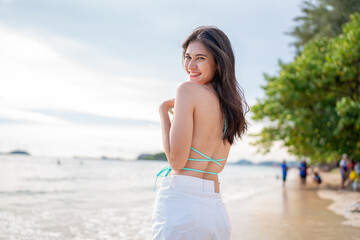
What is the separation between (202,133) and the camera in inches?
71.4

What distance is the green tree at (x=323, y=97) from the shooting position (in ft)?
52.1

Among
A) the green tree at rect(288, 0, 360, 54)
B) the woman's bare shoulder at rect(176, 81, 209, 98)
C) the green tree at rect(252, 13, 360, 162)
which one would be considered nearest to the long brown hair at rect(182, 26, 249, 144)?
the woman's bare shoulder at rect(176, 81, 209, 98)

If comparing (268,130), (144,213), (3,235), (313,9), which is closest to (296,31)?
(313,9)

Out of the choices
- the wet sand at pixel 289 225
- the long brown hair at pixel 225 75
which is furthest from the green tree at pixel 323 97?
the long brown hair at pixel 225 75

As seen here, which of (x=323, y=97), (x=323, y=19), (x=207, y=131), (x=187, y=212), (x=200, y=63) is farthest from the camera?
(x=323, y=19)

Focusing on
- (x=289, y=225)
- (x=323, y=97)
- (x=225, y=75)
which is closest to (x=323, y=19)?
(x=323, y=97)

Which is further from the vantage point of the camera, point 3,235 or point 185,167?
point 3,235

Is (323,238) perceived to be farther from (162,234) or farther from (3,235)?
(3,235)

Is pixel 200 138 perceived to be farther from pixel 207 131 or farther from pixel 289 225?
pixel 289 225

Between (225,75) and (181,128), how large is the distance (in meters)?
0.44

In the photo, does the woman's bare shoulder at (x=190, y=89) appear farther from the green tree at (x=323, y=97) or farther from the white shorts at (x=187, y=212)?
the green tree at (x=323, y=97)

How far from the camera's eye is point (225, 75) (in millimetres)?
1940

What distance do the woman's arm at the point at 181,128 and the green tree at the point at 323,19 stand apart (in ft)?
81.1

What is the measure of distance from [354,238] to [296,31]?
2489cm
